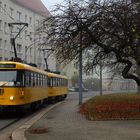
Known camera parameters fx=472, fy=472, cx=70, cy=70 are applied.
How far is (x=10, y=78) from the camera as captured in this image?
72.9ft

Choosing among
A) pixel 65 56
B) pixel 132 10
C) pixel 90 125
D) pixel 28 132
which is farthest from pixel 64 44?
pixel 28 132

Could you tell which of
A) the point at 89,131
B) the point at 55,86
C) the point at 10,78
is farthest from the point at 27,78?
the point at 55,86

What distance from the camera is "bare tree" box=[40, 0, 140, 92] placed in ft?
72.8

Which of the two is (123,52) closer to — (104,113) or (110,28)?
(110,28)

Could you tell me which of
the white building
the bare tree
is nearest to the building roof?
the white building

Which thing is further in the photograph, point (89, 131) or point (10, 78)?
point (10, 78)

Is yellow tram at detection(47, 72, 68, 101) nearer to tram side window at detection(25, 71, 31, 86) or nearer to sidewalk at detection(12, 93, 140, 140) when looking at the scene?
tram side window at detection(25, 71, 31, 86)

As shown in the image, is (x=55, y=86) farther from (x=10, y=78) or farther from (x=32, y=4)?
(x=32, y=4)

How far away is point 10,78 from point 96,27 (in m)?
4.81

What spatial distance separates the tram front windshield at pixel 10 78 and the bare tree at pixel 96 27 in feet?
9.24

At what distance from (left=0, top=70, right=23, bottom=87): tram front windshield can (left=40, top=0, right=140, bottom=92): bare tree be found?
2.82 metres

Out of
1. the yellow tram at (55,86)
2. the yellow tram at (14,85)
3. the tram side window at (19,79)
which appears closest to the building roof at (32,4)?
the yellow tram at (55,86)

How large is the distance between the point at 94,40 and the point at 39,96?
707cm

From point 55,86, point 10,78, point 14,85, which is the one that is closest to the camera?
point 14,85
